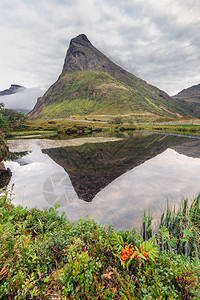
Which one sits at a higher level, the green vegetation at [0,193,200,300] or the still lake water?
the green vegetation at [0,193,200,300]

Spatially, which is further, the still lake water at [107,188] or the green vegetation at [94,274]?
the still lake water at [107,188]

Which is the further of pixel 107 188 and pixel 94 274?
pixel 107 188

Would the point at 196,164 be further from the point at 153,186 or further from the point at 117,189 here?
the point at 117,189

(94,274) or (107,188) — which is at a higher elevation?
(94,274)

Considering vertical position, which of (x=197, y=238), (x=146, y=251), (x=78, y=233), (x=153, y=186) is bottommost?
(x=153, y=186)

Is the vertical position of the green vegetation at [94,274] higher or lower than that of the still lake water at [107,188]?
higher

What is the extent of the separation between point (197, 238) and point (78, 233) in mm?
5129

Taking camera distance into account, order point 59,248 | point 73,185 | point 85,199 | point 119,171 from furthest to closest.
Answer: point 119,171
point 73,185
point 85,199
point 59,248

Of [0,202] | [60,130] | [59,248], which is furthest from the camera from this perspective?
[60,130]

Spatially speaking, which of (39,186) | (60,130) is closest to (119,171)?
(39,186)

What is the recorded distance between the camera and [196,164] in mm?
21953

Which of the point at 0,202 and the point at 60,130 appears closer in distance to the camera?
the point at 0,202

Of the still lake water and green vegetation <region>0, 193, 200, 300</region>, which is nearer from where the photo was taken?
green vegetation <region>0, 193, 200, 300</region>

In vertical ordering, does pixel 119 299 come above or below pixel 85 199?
above
